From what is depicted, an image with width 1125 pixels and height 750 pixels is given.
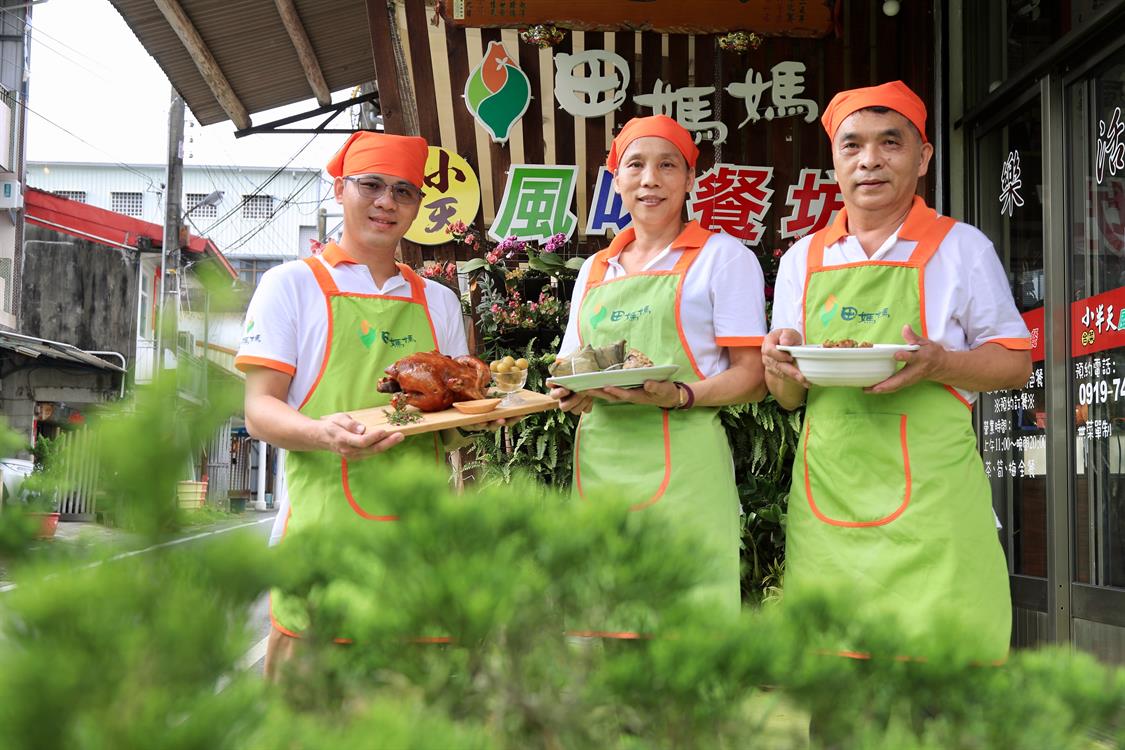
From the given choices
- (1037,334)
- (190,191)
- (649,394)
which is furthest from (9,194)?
(190,191)

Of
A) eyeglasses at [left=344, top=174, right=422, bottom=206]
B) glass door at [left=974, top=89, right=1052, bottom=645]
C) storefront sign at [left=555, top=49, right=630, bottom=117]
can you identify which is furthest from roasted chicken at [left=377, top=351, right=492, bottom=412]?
storefront sign at [left=555, top=49, right=630, bottom=117]

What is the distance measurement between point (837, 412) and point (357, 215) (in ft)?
4.37

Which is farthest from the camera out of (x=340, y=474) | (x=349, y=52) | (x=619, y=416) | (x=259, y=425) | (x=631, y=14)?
(x=349, y=52)

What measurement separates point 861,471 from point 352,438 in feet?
3.81

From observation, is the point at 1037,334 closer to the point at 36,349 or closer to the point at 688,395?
the point at 688,395

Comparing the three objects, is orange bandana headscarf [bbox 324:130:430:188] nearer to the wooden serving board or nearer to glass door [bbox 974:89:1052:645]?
the wooden serving board

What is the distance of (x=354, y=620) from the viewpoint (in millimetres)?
654

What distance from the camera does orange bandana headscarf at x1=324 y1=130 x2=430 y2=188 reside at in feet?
9.21

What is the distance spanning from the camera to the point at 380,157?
2803 mm

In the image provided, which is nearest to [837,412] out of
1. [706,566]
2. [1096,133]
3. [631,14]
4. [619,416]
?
[619,416]

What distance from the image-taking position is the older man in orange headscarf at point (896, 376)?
7.83ft

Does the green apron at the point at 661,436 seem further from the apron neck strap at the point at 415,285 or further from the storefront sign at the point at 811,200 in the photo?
the storefront sign at the point at 811,200

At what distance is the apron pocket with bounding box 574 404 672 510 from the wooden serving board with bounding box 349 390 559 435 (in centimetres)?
14

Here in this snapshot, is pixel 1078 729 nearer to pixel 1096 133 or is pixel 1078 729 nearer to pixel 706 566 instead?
pixel 706 566
